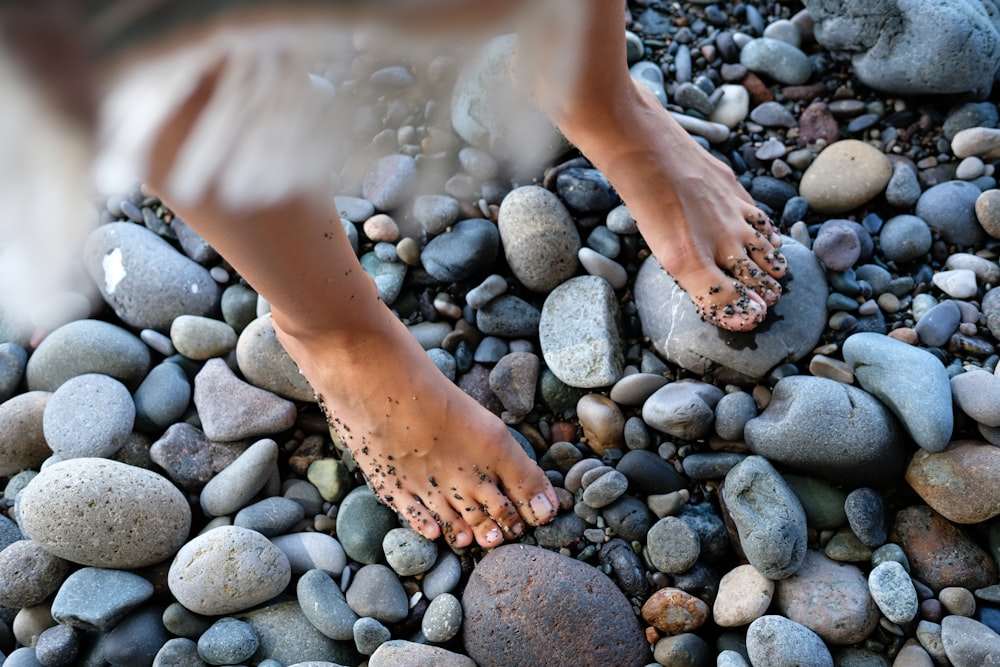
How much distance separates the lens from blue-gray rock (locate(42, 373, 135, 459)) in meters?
1.55

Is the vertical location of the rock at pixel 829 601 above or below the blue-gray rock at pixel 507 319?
below

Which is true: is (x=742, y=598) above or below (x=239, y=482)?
below

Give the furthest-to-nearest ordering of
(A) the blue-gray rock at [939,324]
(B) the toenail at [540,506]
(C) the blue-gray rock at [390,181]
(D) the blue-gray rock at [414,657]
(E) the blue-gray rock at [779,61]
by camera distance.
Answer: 1. (E) the blue-gray rock at [779,61]
2. (C) the blue-gray rock at [390,181]
3. (A) the blue-gray rock at [939,324]
4. (B) the toenail at [540,506]
5. (D) the blue-gray rock at [414,657]

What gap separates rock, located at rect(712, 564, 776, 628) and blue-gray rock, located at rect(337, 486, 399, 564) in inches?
24.3

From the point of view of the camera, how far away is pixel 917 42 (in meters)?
1.80

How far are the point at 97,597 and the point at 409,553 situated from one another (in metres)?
0.55

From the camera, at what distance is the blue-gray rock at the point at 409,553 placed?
58.1 inches

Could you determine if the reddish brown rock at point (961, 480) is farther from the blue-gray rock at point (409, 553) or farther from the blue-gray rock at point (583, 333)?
the blue-gray rock at point (409, 553)

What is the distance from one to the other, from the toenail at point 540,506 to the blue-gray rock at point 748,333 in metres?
0.40

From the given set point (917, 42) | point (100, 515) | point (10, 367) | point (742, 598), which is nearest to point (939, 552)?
point (742, 598)

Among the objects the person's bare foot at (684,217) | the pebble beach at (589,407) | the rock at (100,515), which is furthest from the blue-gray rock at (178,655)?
the person's bare foot at (684,217)

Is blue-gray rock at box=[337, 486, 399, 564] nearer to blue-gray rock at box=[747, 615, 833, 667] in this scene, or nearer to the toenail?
the toenail

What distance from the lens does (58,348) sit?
1.69m

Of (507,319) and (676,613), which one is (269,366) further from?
(676,613)
